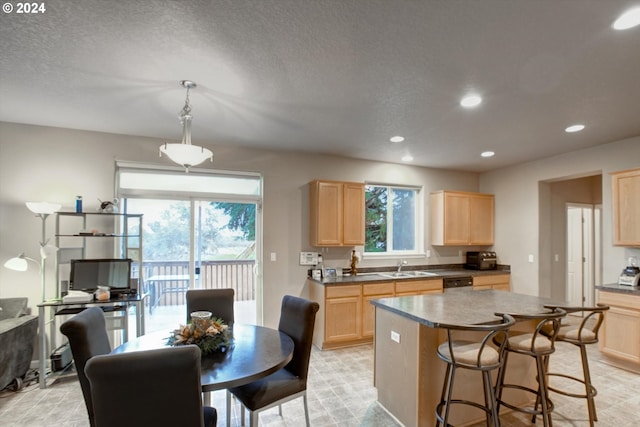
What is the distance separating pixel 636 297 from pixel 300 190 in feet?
13.3

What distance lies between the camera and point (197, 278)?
161 inches

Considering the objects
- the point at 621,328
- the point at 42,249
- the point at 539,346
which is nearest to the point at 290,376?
the point at 539,346

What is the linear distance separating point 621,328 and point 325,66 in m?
4.18

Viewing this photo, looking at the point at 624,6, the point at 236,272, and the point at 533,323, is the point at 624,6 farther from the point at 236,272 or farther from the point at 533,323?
the point at 236,272

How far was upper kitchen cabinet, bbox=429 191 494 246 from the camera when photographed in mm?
5266

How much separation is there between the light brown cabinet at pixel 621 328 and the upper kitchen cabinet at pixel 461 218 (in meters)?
1.99

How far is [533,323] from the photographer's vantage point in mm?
2652

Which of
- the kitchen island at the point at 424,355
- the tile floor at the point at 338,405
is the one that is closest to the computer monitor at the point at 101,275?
the tile floor at the point at 338,405

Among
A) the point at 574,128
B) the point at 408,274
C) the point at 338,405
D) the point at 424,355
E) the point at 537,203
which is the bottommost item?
the point at 338,405

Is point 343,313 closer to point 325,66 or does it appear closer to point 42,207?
point 325,66

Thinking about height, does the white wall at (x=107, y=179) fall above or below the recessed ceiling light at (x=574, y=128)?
below

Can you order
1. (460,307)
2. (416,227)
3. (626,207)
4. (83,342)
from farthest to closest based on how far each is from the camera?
1. (416,227)
2. (626,207)
3. (460,307)
4. (83,342)

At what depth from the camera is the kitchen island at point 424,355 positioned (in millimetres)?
2230

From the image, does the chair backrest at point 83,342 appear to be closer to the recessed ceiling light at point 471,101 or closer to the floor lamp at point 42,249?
the floor lamp at point 42,249
